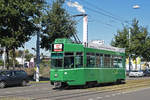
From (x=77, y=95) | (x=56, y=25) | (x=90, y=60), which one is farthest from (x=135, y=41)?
(x=77, y=95)

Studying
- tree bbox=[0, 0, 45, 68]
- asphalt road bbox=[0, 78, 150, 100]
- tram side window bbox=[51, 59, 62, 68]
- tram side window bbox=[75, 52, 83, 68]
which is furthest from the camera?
tree bbox=[0, 0, 45, 68]

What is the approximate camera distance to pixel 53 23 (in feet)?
97.9

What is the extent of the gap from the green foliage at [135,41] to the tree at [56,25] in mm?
19795

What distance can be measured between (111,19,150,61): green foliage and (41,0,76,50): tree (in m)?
19.8

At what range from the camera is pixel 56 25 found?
97.9 ft

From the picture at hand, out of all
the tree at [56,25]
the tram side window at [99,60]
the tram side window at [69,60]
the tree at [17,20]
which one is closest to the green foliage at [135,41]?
the tree at [56,25]

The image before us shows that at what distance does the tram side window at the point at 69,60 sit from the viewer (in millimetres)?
17484

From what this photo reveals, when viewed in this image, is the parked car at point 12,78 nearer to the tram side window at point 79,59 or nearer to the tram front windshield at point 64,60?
the tram front windshield at point 64,60

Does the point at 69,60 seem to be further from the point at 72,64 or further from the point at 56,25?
the point at 56,25

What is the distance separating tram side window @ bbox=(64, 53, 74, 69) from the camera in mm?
17484

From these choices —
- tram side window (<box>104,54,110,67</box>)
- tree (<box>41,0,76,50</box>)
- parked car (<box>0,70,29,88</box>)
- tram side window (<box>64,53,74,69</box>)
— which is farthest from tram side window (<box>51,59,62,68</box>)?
tree (<box>41,0,76,50</box>)

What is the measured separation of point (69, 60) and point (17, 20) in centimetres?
1040

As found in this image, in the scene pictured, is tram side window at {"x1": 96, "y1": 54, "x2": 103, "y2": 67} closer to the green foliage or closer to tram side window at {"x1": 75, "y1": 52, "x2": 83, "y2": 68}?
tram side window at {"x1": 75, "y1": 52, "x2": 83, "y2": 68}

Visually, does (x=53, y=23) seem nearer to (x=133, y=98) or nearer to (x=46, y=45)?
(x=46, y=45)
